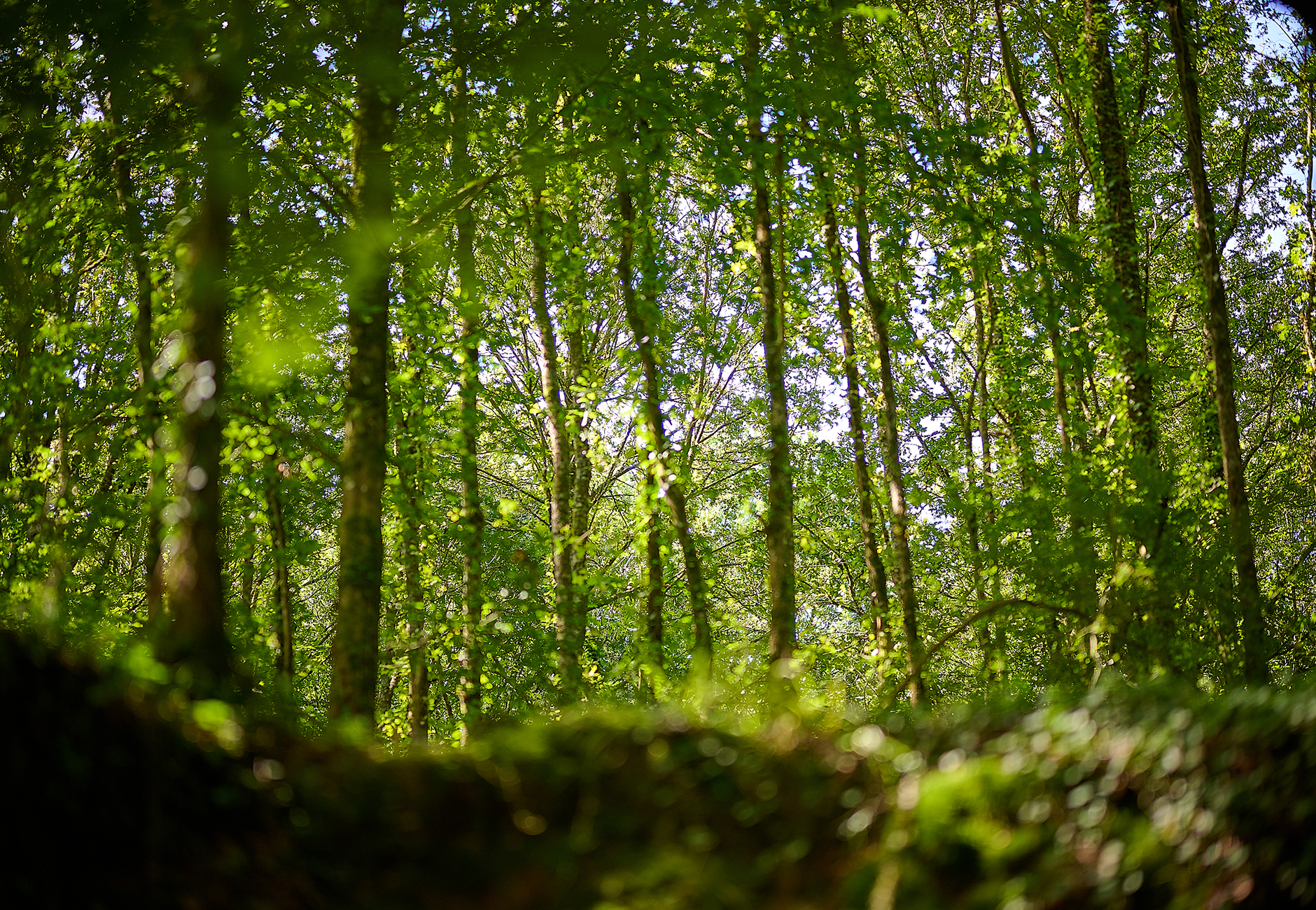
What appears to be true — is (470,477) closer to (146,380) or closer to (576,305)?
(576,305)

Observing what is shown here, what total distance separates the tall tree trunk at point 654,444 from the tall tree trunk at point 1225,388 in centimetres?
428

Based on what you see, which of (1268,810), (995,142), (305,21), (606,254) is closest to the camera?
(1268,810)

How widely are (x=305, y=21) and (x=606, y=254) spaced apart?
774 centimetres

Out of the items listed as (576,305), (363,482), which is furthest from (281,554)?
(576,305)

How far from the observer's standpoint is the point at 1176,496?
1228 cm

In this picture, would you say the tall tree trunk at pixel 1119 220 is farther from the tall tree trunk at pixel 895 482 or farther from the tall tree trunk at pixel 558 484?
the tall tree trunk at pixel 558 484

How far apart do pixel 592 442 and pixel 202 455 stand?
5606mm

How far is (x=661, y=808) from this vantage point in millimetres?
2695

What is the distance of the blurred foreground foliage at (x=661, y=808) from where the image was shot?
2033 millimetres

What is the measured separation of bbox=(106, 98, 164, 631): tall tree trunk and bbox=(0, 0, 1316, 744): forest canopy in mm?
46

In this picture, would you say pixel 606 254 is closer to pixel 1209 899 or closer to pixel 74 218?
pixel 74 218

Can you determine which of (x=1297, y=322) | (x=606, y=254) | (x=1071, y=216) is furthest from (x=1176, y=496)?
(x=606, y=254)

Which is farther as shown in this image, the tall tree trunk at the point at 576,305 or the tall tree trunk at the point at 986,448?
the tall tree trunk at the point at 986,448

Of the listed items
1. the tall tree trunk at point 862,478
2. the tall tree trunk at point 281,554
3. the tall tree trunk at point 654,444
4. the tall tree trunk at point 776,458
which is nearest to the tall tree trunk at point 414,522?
the tall tree trunk at point 281,554
